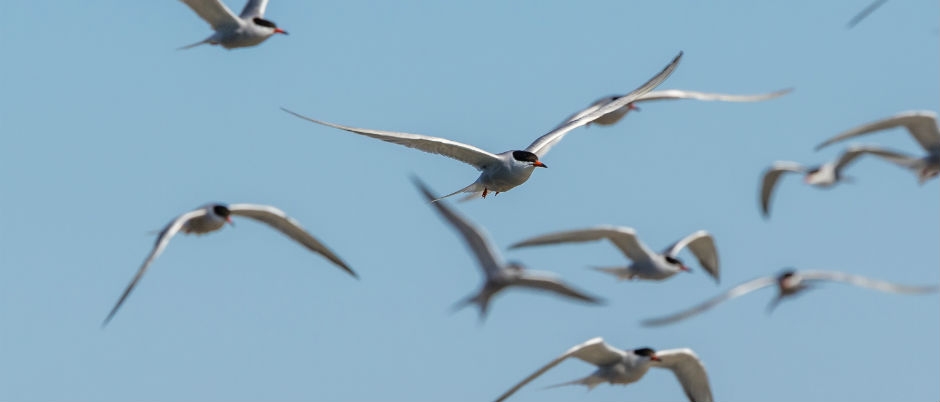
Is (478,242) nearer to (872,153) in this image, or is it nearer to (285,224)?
(285,224)

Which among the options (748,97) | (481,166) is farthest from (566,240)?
(481,166)

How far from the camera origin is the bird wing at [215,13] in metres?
17.8

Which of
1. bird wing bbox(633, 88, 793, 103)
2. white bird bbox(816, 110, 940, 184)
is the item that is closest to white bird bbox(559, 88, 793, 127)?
bird wing bbox(633, 88, 793, 103)

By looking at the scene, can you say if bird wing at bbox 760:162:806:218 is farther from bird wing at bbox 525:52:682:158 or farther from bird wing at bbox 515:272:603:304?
bird wing at bbox 525:52:682:158

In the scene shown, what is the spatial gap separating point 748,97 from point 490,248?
211 inches

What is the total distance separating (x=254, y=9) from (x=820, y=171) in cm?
1065

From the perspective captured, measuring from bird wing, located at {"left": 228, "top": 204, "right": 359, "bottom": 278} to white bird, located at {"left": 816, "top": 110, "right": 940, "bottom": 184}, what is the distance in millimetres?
7682

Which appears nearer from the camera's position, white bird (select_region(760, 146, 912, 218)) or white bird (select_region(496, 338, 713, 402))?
white bird (select_region(496, 338, 713, 402))

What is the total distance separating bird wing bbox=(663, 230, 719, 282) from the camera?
20.8 metres

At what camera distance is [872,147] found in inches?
906

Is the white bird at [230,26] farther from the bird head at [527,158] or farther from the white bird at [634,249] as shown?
the bird head at [527,158]

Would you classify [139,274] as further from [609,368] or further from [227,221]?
[609,368]

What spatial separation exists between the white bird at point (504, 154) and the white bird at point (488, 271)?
594 centimetres

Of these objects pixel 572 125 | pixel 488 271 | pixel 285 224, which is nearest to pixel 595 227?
pixel 488 271
